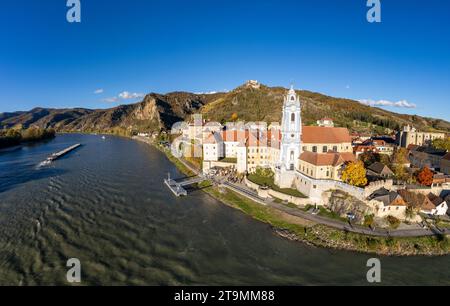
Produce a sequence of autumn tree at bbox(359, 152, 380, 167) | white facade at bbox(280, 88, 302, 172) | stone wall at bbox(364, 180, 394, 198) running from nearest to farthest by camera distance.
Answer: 1. stone wall at bbox(364, 180, 394, 198)
2. white facade at bbox(280, 88, 302, 172)
3. autumn tree at bbox(359, 152, 380, 167)

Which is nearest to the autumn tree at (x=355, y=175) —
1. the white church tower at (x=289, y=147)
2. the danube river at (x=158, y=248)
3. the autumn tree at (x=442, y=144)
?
the white church tower at (x=289, y=147)

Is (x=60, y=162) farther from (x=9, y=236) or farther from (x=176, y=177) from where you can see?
(x=9, y=236)

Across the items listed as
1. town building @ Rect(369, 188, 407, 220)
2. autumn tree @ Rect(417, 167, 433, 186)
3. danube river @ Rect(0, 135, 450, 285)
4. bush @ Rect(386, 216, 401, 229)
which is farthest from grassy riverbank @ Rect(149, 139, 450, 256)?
autumn tree @ Rect(417, 167, 433, 186)

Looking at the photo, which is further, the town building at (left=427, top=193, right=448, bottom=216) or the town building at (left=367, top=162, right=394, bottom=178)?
the town building at (left=367, top=162, right=394, bottom=178)

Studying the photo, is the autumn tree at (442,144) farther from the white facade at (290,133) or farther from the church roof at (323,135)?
the white facade at (290,133)

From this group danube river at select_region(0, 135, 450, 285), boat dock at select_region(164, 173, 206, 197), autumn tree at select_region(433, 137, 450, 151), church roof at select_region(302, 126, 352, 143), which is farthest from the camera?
autumn tree at select_region(433, 137, 450, 151)

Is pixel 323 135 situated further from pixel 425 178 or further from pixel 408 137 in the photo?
pixel 408 137

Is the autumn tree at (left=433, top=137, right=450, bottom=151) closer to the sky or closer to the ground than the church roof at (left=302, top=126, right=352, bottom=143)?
closer to the ground

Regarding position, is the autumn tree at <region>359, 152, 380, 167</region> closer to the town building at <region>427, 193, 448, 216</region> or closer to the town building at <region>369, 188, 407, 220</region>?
the town building at <region>427, 193, 448, 216</region>

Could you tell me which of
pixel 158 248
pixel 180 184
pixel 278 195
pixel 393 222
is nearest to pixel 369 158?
pixel 393 222
